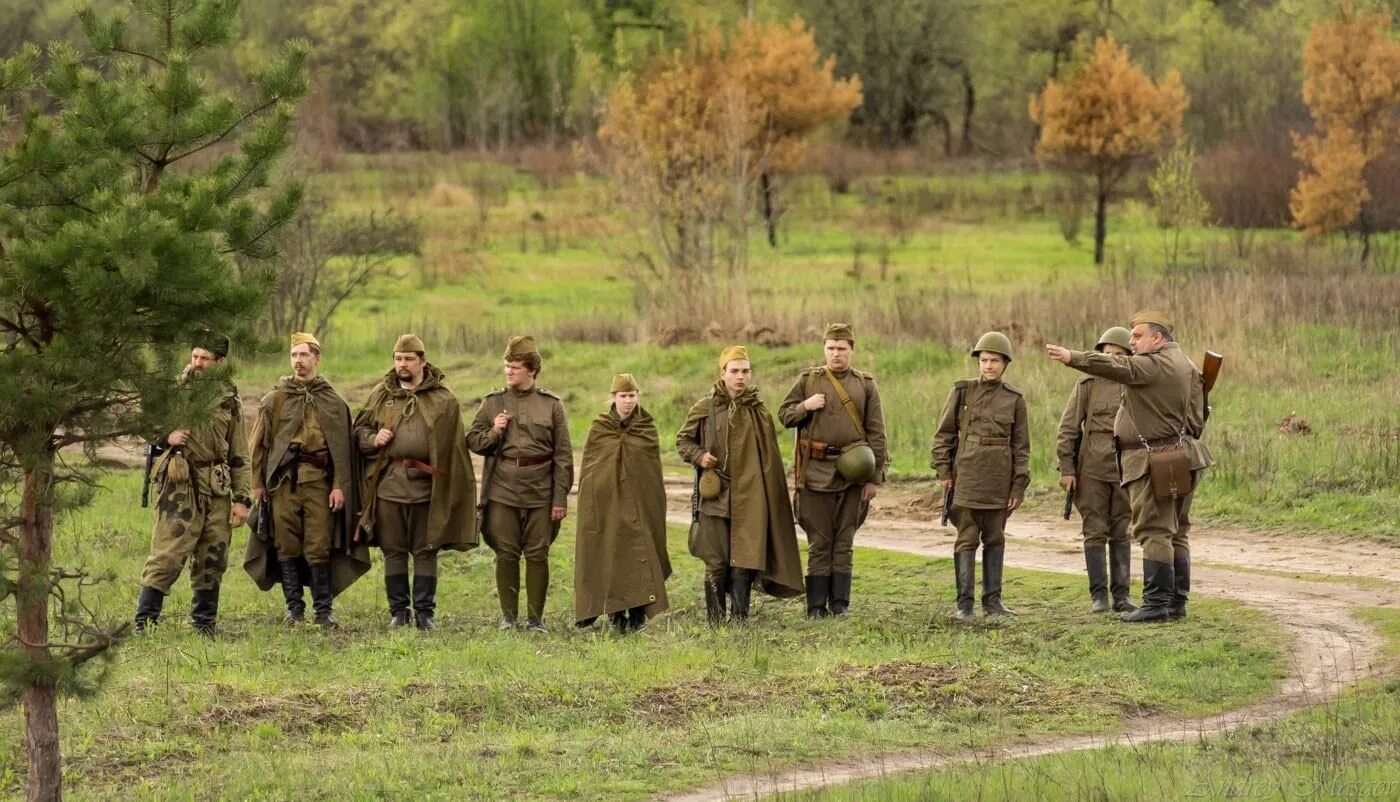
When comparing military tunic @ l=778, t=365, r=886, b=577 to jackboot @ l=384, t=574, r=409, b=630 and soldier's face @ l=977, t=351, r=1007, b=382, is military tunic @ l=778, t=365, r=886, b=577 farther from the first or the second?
jackboot @ l=384, t=574, r=409, b=630

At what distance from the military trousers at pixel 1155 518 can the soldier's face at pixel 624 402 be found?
3.33 m

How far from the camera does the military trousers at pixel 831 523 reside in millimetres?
12984

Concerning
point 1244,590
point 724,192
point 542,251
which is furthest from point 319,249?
point 1244,590

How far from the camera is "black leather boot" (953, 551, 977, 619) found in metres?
12.8

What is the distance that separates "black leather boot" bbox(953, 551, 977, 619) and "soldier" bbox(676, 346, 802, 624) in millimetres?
1076

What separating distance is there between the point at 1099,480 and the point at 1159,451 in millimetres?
881

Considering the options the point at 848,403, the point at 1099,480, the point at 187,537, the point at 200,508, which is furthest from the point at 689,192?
the point at 187,537

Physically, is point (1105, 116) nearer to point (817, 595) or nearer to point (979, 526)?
point (979, 526)

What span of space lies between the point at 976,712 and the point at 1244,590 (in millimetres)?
4282

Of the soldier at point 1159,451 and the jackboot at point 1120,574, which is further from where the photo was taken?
the jackboot at point 1120,574

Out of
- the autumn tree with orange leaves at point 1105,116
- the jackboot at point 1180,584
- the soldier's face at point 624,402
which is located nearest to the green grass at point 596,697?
the jackboot at point 1180,584

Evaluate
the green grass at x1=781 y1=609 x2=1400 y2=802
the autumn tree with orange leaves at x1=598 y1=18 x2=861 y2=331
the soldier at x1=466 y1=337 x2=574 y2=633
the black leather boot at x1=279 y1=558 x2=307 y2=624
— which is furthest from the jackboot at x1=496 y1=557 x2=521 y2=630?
the autumn tree with orange leaves at x1=598 y1=18 x2=861 y2=331

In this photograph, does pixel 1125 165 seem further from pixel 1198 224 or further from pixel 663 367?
pixel 663 367

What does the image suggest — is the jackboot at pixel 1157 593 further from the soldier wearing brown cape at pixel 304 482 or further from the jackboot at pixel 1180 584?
the soldier wearing brown cape at pixel 304 482
